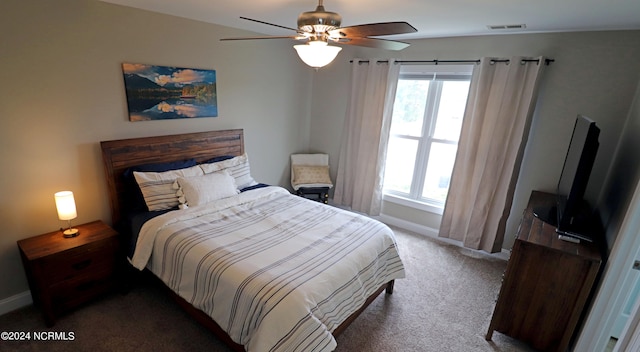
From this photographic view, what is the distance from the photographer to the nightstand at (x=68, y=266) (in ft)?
6.53

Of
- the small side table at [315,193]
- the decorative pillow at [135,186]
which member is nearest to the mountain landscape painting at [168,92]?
the decorative pillow at [135,186]

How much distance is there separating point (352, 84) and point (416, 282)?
2552mm

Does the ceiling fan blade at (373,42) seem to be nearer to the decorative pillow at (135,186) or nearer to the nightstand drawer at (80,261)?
the decorative pillow at (135,186)

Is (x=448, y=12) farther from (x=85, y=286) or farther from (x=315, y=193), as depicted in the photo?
(x=85, y=286)

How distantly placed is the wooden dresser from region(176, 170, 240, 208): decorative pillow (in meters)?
2.42

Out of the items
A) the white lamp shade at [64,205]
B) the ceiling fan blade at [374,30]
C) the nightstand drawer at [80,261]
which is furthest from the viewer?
the white lamp shade at [64,205]

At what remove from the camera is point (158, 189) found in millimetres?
2514

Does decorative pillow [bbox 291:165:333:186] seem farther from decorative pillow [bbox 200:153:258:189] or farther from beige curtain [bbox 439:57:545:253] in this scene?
beige curtain [bbox 439:57:545:253]

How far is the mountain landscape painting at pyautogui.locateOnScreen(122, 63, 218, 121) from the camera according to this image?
2.59 m

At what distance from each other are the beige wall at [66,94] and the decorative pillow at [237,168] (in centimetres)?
49

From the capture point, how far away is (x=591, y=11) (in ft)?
6.63

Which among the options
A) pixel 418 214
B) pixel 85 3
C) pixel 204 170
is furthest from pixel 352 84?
pixel 85 3

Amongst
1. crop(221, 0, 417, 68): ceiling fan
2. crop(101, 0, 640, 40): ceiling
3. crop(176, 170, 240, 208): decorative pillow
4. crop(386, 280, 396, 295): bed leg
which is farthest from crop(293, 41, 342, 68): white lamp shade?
crop(386, 280, 396, 295): bed leg

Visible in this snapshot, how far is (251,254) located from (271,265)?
0.63 feet
